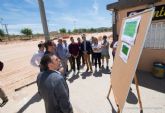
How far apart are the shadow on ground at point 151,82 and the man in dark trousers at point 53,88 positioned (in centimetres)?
398

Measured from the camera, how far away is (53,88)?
6.50ft

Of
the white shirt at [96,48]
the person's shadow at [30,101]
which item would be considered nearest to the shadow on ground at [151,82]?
the white shirt at [96,48]

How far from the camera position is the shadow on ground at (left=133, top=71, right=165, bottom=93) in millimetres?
5001

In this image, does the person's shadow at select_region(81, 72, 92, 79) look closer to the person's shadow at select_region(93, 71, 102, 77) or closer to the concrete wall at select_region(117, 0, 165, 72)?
the person's shadow at select_region(93, 71, 102, 77)

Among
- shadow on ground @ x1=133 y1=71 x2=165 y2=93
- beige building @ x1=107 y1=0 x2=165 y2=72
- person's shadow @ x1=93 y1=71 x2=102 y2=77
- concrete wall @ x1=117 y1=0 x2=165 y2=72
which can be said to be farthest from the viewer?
person's shadow @ x1=93 y1=71 x2=102 y2=77

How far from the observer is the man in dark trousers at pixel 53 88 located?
1994mm

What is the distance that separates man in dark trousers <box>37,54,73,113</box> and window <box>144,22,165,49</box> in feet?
17.6

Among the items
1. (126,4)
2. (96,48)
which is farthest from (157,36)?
(96,48)

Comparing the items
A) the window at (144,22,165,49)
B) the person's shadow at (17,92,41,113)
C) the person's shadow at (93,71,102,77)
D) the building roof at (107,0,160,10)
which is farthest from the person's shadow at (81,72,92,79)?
the building roof at (107,0,160,10)

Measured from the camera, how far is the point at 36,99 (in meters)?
4.98

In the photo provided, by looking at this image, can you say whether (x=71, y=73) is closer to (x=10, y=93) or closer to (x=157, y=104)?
(x=10, y=93)

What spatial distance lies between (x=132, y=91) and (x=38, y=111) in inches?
124

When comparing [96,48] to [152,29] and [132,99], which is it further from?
[132,99]

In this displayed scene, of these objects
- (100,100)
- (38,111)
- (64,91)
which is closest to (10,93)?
(38,111)
